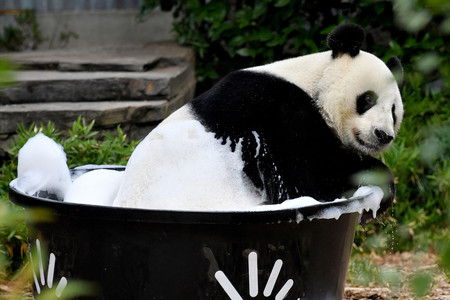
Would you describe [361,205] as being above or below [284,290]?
above

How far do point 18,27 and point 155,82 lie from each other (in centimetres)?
312

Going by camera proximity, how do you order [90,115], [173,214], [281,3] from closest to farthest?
[173,214]
[90,115]
[281,3]

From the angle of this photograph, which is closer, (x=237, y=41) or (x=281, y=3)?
(x=281, y=3)

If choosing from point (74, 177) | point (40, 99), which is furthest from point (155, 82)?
point (74, 177)

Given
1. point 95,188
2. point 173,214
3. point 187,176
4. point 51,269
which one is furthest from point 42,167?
point 173,214

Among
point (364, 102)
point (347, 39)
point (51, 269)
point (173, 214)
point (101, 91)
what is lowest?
point (101, 91)

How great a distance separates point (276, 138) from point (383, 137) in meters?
0.31

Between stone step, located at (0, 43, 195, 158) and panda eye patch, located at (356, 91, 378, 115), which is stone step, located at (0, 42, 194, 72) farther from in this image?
panda eye patch, located at (356, 91, 378, 115)

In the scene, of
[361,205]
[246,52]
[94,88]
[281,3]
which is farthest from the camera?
[246,52]

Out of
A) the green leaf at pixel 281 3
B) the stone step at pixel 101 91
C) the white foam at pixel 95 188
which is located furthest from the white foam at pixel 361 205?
the green leaf at pixel 281 3

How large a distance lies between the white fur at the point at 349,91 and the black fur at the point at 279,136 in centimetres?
4

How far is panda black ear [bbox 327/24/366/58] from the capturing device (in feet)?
6.29

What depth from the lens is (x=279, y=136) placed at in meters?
1.82

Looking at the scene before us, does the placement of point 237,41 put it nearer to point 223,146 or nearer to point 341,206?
point 223,146
